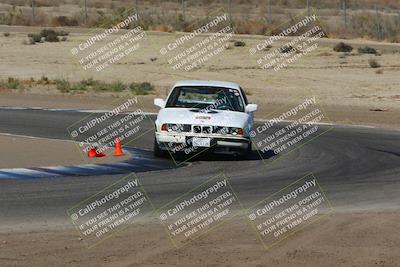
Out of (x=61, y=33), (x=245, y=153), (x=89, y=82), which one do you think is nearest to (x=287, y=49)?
(x=89, y=82)

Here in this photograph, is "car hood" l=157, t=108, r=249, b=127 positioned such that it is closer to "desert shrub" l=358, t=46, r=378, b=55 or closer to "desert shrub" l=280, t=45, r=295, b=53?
"desert shrub" l=280, t=45, r=295, b=53

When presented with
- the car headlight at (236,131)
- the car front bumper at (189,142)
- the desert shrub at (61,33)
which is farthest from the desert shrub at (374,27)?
the car front bumper at (189,142)

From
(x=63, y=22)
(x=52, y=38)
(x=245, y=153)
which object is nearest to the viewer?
(x=245, y=153)

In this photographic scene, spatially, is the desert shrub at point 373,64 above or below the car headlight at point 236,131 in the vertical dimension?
below

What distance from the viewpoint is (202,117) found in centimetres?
1961

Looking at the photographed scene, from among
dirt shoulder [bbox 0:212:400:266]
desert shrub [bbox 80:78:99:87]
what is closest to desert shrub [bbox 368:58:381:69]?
desert shrub [bbox 80:78:99:87]

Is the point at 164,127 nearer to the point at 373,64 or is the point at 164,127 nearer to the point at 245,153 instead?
the point at 245,153

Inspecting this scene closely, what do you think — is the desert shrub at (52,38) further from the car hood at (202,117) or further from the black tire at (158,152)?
the black tire at (158,152)

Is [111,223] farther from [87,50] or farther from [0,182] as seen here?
[87,50]

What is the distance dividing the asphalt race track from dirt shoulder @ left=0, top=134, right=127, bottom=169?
1561mm

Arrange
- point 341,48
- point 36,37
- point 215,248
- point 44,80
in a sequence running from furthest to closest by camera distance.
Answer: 1. point 36,37
2. point 341,48
3. point 44,80
4. point 215,248

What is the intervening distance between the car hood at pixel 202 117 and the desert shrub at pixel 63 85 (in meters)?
16.9

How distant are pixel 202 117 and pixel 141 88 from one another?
668 inches

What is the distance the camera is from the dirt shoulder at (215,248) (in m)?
11.5
